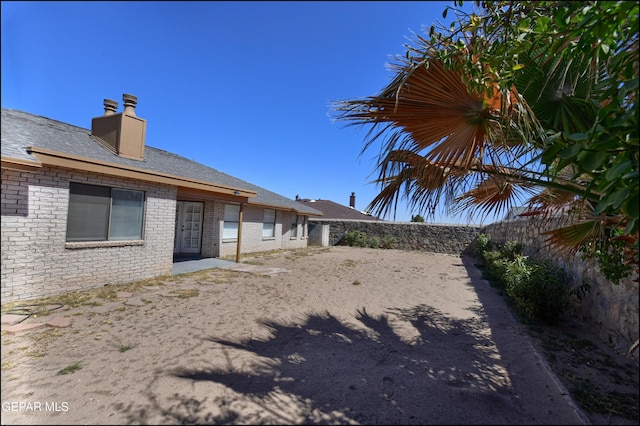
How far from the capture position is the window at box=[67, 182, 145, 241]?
20.5 ft

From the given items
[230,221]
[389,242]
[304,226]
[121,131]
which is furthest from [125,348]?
[389,242]

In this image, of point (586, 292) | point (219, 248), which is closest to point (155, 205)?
point (219, 248)

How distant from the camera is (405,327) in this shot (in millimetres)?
5141

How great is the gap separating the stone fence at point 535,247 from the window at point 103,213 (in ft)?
26.6

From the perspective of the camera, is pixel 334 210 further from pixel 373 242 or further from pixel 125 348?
pixel 125 348

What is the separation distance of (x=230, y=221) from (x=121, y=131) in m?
5.96

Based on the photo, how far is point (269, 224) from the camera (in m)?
16.2

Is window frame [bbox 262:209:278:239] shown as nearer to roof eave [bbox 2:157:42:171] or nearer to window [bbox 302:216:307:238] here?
window [bbox 302:216:307:238]

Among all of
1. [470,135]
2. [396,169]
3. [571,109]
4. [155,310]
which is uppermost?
[571,109]

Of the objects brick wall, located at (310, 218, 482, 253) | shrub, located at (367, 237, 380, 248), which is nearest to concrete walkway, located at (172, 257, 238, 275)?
brick wall, located at (310, 218, 482, 253)

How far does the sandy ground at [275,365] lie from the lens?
8.00 ft

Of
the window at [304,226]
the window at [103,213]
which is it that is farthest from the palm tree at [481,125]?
the window at [304,226]

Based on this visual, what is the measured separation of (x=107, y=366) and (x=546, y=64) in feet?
17.3

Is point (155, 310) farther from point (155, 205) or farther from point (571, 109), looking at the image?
point (571, 109)
